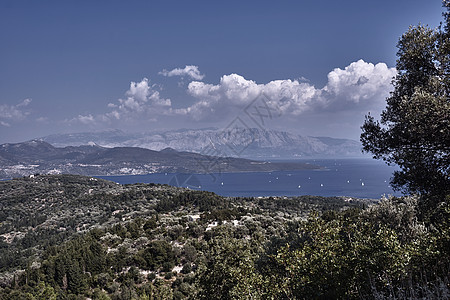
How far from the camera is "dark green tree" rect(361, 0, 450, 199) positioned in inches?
320

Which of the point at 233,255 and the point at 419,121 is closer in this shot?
the point at 419,121

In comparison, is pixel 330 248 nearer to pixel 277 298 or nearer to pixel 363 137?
pixel 277 298

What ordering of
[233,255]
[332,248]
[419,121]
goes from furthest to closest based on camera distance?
[233,255], [332,248], [419,121]

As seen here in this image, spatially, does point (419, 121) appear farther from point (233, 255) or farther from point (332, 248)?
point (233, 255)

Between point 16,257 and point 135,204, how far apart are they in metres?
35.1

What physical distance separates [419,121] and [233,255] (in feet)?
30.7

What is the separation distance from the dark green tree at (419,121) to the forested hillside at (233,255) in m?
1.43

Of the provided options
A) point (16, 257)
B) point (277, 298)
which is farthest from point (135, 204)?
point (277, 298)

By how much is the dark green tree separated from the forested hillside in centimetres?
143

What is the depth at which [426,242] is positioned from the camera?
9.29m

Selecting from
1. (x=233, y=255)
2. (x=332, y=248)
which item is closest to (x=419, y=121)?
(x=332, y=248)

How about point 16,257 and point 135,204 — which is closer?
point 16,257

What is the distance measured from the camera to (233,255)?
12438 millimetres

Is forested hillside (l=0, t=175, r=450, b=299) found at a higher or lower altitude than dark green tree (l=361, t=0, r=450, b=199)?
lower
